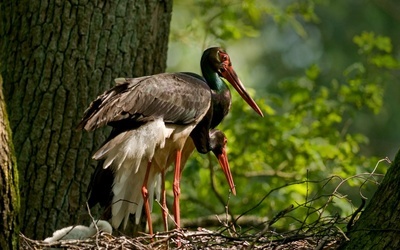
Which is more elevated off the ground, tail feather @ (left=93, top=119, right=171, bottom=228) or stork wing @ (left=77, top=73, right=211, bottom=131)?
stork wing @ (left=77, top=73, right=211, bottom=131)

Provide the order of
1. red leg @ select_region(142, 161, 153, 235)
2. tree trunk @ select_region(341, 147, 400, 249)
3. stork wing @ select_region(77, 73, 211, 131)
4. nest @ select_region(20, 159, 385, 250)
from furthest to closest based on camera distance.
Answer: red leg @ select_region(142, 161, 153, 235)
stork wing @ select_region(77, 73, 211, 131)
nest @ select_region(20, 159, 385, 250)
tree trunk @ select_region(341, 147, 400, 249)

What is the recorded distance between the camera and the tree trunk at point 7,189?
3842 mm

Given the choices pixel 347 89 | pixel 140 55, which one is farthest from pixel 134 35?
pixel 347 89

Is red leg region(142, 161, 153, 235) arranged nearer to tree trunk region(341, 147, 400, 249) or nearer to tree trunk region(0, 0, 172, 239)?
tree trunk region(0, 0, 172, 239)

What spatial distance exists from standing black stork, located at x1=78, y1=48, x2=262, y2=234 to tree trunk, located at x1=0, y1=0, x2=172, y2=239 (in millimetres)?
267

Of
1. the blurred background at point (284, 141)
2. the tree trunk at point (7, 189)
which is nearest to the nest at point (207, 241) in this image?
the tree trunk at point (7, 189)

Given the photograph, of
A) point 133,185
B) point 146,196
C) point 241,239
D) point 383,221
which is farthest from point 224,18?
point 383,221

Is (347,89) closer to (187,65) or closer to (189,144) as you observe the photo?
(189,144)

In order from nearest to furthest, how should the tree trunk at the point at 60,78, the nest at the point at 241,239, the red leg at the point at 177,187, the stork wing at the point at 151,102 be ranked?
1. the nest at the point at 241,239
2. the stork wing at the point at 151,102
3. the tree trunk at the point at 60,78
4. the red leg at the point at 177,187

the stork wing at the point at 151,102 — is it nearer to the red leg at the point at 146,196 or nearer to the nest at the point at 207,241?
the red leg at the point at 146,196

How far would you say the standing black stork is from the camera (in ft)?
19.5

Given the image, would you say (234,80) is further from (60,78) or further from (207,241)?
(207,241)

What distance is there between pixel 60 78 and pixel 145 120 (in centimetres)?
61

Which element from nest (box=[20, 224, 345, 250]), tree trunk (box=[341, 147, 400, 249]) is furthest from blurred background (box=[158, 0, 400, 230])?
tree trunk (box=[341, 147, 400, 249])
